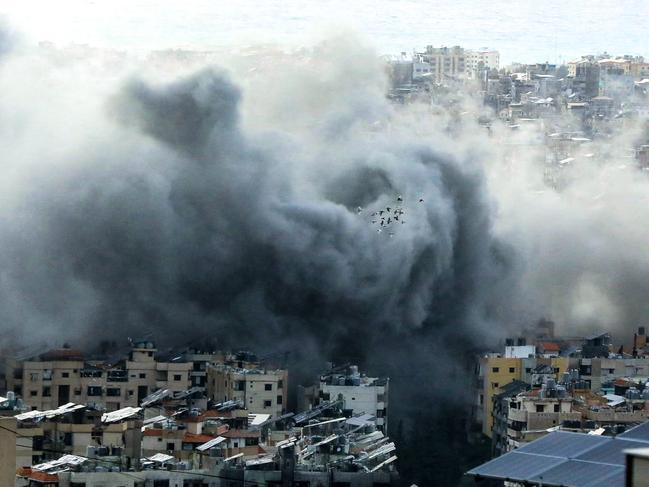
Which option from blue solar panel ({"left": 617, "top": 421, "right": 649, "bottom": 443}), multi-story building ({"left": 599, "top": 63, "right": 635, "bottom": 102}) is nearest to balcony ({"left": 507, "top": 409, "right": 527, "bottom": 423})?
blue solar panel ({"left": 617, "top": 421, "right": 649, "bottom": 443})

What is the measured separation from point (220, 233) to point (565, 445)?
92.2 ft

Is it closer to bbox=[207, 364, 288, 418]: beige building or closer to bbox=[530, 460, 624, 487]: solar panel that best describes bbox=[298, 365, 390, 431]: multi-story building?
bbox=[207, 364, 288, 418]: beige building

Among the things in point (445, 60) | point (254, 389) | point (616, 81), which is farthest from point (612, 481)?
point (445, 60)

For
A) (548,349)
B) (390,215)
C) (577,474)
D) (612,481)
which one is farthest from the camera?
(390,215)

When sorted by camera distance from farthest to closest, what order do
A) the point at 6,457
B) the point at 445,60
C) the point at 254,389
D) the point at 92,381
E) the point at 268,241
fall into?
1. the point at 445,60
2. the point at 268,241
3. the point at 92,381
4. the point at 254,389
5. the point at 6,457

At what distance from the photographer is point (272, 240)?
40000 mm

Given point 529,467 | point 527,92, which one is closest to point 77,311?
point 529,467

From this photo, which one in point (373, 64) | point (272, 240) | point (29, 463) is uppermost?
point (373, 64)

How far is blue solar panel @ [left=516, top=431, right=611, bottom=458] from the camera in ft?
40.6

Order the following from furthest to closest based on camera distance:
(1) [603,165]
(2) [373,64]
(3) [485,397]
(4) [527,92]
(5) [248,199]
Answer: (4) [527,92], (1) [603,165], (2) [373,64], (5) [248,199], (3) [485,397]

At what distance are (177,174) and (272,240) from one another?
2.34m

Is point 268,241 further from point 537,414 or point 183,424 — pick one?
point 183,424

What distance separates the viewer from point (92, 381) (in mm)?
32594

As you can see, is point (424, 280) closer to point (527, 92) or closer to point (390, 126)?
point (390, 126)
